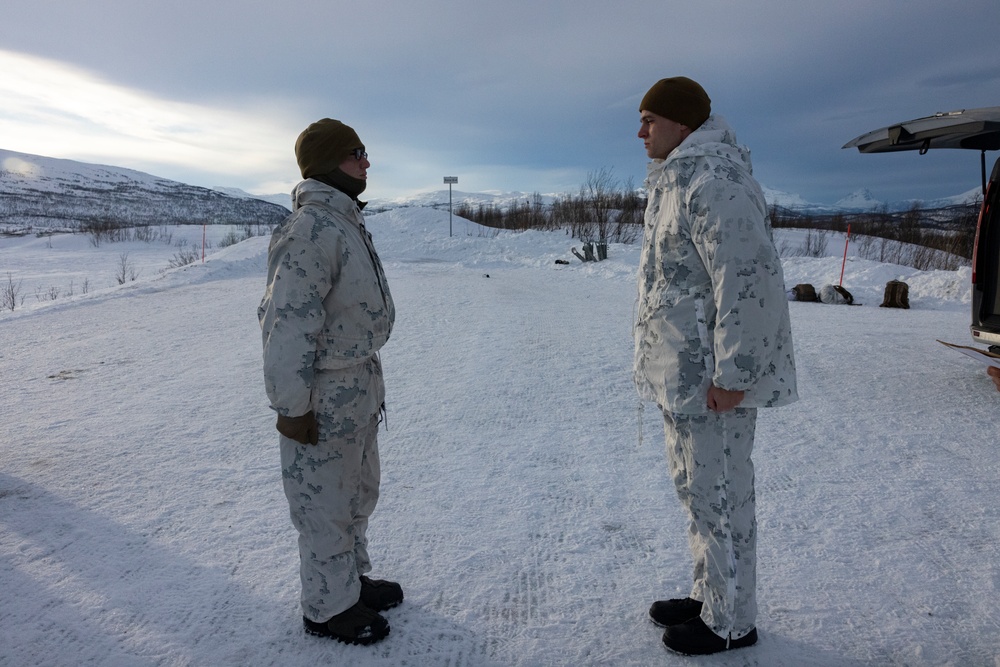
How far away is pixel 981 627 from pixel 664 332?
1660mm

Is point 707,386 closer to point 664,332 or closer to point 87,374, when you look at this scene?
point 664,332

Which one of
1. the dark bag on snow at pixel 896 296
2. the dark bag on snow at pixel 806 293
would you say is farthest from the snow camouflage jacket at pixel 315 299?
the dark bag on snow at pixel 896 296

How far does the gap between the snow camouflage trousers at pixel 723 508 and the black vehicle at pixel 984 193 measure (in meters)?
3.85

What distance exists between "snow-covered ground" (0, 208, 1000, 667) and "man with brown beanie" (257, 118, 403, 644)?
28cm

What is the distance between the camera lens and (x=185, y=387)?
16.5 feet

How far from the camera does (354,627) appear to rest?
2.13 meters

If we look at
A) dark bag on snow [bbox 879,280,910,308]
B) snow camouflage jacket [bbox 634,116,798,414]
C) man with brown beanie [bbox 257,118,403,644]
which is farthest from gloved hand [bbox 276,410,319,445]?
dark bag on snow [bbox 879,280,910,308]

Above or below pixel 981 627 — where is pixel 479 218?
above

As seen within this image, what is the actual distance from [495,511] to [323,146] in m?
1.99

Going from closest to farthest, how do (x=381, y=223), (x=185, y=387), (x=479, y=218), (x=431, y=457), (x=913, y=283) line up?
(x=431, y=457)
(x=185, y=387)
(x=913, y=283)
(x=381, y=223)
(x=479, y=218)

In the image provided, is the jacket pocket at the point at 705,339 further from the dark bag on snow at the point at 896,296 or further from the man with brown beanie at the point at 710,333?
the dark bag on snow at the point at 896,296

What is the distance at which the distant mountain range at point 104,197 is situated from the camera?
8049 cm

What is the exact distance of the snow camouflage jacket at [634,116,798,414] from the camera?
5.88 ft

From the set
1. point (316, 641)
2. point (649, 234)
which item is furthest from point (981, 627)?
point (316, 641)
